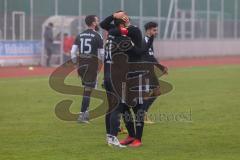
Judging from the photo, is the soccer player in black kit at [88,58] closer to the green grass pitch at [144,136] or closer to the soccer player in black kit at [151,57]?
the green grass pitch at [144,136]

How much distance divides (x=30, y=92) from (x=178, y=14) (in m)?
27.7

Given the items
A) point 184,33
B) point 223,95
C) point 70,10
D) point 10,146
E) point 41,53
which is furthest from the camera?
point 184,33

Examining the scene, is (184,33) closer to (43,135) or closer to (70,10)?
(70,10)

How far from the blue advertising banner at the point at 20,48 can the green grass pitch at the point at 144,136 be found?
13.1 m

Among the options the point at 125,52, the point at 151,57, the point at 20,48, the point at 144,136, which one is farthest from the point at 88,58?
the point at 20,48

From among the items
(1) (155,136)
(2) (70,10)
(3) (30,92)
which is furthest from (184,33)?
(1) (155,136)

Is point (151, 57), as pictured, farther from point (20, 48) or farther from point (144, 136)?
point (20, 48)

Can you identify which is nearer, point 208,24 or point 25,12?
point 25,12

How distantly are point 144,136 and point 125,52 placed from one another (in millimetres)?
1867

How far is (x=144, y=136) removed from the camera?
1158 centimetres

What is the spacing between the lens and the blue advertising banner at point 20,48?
1282 inches

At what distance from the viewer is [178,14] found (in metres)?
46.3

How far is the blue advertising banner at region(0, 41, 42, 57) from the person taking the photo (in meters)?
32.6

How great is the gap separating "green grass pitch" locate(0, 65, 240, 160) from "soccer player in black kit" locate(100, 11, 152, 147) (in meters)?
0.22
